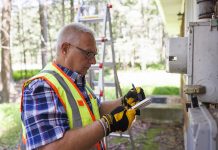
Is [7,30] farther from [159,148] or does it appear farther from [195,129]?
[195,129]

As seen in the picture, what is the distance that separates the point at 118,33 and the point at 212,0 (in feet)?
86.5

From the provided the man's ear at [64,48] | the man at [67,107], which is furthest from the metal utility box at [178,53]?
the man's ear at [64,48]

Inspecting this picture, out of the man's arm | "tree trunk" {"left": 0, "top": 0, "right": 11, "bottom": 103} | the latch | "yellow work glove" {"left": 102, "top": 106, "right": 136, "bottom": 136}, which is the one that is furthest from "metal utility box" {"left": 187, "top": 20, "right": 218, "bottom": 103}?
"tree trunk" {"left": 0, "top": 0, "right": 11, "bottom": 103}

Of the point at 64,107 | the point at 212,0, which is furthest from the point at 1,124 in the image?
the point at 212,0

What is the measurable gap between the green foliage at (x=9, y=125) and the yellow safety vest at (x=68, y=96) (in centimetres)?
434

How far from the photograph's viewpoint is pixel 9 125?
6629 mm

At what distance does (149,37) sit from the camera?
32.4 meters

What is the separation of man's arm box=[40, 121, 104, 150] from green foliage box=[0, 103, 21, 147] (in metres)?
4.52

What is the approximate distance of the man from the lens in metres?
1.47

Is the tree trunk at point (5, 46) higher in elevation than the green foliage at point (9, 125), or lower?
higher

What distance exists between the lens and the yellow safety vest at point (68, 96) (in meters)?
1.60

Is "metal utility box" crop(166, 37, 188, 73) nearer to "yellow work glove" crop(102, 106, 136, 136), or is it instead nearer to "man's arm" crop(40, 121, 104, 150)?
"yellow work glove" crop(102, 106, 136, 136)

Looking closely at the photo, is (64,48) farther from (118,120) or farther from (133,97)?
(133,97)

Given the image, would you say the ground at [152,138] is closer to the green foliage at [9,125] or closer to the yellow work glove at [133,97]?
the green foliage at [9,125]
